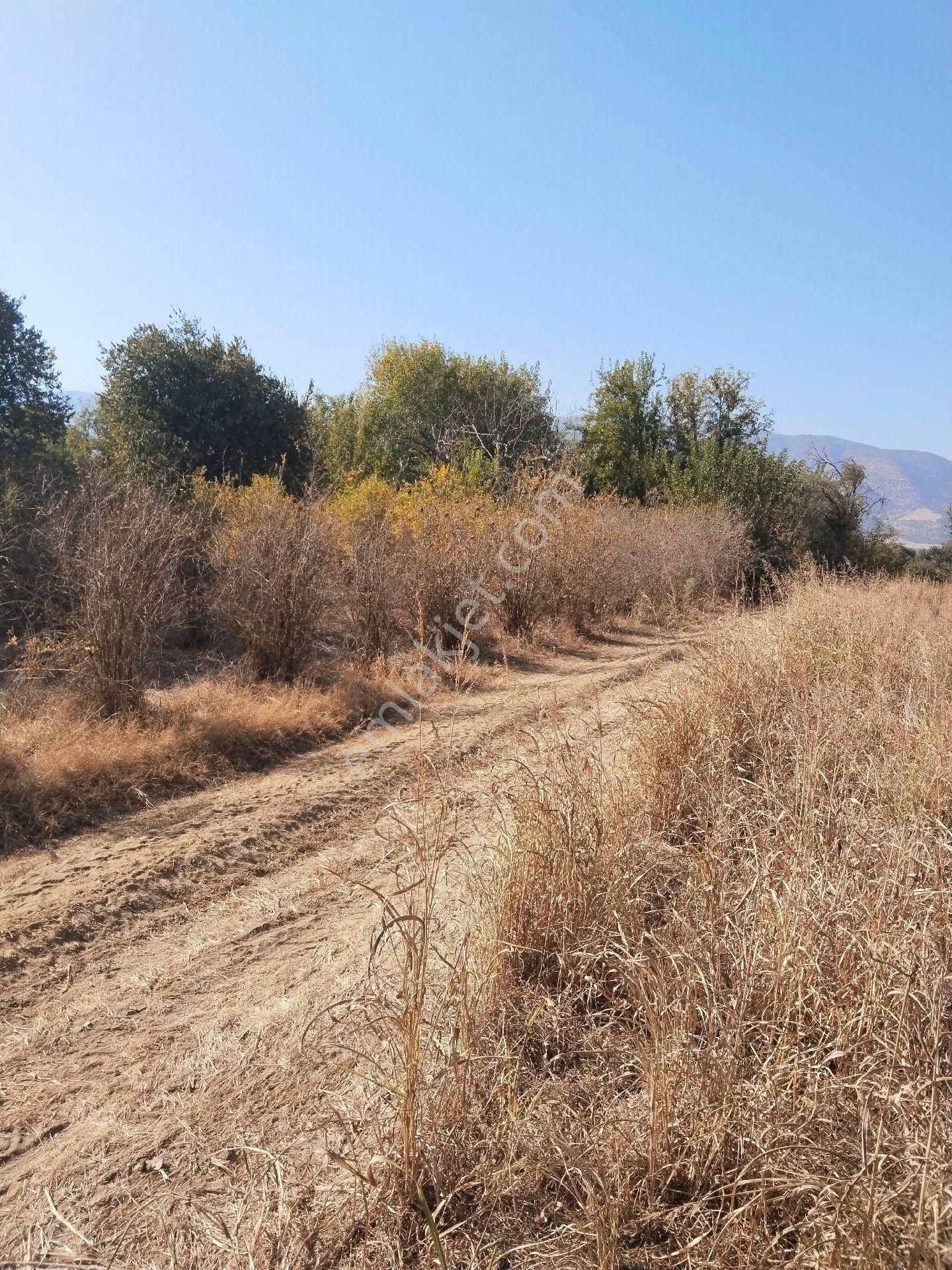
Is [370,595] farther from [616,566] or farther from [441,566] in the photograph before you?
[616,566]

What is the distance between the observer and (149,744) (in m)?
5.80

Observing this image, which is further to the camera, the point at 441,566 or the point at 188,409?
the point at 188,409

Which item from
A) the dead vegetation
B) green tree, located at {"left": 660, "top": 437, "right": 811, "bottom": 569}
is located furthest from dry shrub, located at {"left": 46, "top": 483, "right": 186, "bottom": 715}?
green tree, located at {"left": 660, "top": 437, "right": 811, "bottom": 569}

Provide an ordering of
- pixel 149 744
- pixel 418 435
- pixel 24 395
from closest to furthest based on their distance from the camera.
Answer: pixel 149 744
pixel 24 395
pixel 418 435

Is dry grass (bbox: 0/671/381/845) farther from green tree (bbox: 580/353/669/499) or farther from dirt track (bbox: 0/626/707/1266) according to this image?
green tree (bbox: 580/353/669/499)

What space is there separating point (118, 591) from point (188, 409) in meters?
11.5

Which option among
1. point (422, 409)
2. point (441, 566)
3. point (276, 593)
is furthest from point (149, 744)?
point (422, 409)

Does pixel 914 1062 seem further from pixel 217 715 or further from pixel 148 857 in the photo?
pixel 217 715

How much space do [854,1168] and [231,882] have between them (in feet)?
10.4

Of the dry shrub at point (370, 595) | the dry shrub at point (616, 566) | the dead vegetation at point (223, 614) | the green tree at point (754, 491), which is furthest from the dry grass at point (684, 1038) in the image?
the green tree at point (754, 491)

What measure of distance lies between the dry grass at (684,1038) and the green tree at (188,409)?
13564 mm

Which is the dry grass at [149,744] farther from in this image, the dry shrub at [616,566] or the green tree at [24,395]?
the green tree at [24,395]

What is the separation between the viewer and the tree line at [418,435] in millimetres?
14352

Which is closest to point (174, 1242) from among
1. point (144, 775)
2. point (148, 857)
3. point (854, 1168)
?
point (854, 1168)
